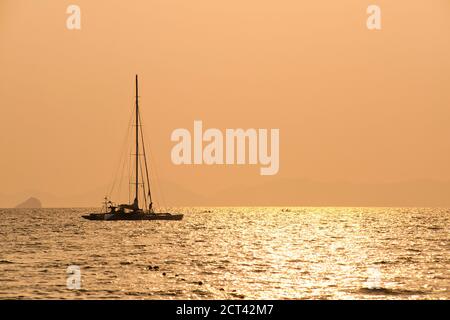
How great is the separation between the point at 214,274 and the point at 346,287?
11623mm

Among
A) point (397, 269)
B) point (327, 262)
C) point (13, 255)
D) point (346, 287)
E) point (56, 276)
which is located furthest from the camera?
point (13, 255)

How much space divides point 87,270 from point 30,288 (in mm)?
11858

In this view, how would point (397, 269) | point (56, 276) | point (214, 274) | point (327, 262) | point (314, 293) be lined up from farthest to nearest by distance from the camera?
point (327, 262) → point (397, 269) → point (214, 274) → point (56, 276) → point (314, 293)
